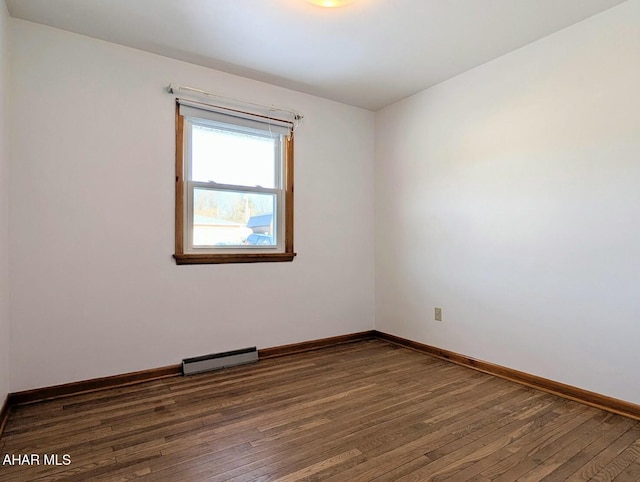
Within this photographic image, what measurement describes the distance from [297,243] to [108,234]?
1568 millimetres

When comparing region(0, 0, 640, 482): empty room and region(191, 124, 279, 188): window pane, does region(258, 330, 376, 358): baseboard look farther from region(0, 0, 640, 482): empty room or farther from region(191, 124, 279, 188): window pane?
region(191, 124, 279, 188): window pane

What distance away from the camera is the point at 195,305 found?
2965 mm

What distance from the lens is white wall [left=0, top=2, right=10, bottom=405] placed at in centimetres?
212

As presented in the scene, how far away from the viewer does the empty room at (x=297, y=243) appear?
6.40 ft

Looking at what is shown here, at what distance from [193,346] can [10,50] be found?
235 cm

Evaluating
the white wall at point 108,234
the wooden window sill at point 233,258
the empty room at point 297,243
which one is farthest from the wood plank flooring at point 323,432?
the wooden window sill at point 233,258

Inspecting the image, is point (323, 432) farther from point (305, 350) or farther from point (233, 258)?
point (233, 258)

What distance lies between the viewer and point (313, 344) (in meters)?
3.57

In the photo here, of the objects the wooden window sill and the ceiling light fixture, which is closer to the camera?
the ceiling light fixture

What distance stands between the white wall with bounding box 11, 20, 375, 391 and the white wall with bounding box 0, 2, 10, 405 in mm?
83

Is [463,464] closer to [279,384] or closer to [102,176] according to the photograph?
[279,384]

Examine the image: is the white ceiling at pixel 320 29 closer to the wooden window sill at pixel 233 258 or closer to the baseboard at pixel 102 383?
the wooden window sill at pixel 233 258

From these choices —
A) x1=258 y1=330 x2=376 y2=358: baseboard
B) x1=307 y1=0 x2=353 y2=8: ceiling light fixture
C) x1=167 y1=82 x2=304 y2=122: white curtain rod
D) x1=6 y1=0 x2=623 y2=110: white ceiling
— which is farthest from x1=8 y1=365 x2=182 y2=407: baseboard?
x1=307 y1=0 x2=353 y2=8: ceiling light fixture

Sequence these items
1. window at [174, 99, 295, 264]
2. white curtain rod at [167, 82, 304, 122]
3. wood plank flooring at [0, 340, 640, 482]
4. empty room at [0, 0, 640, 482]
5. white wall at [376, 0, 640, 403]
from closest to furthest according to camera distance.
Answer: wood plank flooring at [0, 340, 640, 482], empty room at [0, 0, 640, 482], white wall at [376, 0, 640, 403], white curtain rod at [167, 82, 304, 122], window at [174, 99, 295, 264]
